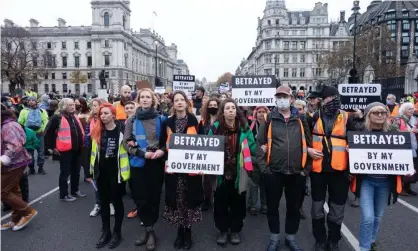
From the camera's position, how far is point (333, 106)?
435 cm

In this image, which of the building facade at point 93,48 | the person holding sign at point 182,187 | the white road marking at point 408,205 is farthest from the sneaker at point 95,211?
the building facade at point 93,48

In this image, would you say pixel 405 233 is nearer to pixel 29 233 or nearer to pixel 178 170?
pixel 178 170

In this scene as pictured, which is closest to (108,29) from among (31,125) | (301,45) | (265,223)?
(301,45)

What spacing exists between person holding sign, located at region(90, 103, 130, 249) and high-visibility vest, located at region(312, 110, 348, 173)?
2.72 meters

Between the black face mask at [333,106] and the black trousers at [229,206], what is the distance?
5.54 ft

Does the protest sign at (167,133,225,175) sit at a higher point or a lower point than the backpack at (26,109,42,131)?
lower

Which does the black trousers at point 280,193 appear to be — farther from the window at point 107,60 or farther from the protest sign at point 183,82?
the window at point 107,60

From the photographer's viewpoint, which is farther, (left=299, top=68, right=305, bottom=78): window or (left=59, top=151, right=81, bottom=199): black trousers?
(left=299, top=68, right=305, bottom=78): window

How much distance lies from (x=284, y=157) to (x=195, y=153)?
123 cm

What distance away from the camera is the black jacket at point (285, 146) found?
426 cm

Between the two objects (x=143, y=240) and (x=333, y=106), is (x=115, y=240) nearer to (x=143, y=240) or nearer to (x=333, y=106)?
(x=143, y=240)

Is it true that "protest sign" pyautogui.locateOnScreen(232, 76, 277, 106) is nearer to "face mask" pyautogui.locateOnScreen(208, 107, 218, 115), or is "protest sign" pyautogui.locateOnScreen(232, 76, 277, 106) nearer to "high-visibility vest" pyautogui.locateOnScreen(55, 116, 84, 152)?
"face mask" pyautogui.locateOnScreen(208, 107, 218, 115)

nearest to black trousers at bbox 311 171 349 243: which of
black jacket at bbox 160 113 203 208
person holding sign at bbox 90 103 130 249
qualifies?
black jacket at bbox 160 113 203 208

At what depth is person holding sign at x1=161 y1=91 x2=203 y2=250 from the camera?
461cm
